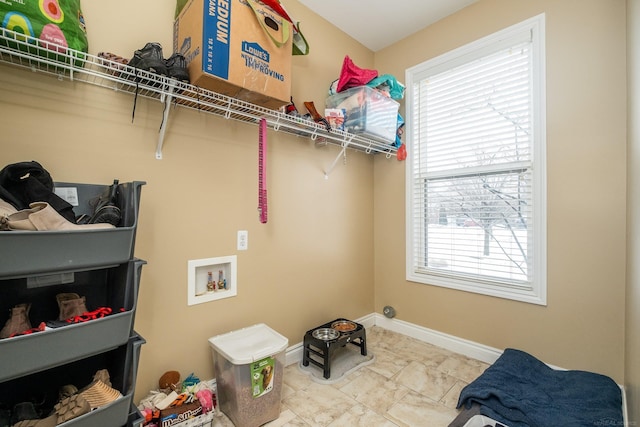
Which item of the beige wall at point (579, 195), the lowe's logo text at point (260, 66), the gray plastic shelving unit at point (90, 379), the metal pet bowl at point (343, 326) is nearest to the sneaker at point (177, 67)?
the lowe's logo text at point (260, 66)

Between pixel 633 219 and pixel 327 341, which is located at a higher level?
pixel 633 219

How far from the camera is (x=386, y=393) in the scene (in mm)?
1765

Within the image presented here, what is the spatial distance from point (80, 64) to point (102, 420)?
1.40 metres

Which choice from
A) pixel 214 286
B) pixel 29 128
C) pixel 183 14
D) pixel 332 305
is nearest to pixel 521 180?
pixel 332 305

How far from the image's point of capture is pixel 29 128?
117 cm

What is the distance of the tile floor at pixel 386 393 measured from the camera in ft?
5.05

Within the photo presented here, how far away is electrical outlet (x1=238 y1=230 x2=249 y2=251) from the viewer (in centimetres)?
182

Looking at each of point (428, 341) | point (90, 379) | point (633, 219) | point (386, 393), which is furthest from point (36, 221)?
point (428, 341)

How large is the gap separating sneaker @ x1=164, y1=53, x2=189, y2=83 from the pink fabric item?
1176mm

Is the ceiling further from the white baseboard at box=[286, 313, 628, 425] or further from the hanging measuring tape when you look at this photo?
the white baseboard at box=[286, 313, 628, 425]

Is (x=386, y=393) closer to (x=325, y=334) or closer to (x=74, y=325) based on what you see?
(x=325, y=334)

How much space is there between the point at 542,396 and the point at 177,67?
252 cm

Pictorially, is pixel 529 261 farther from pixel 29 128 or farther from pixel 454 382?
pixel 29 128

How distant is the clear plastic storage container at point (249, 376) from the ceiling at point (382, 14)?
244 centimetres
